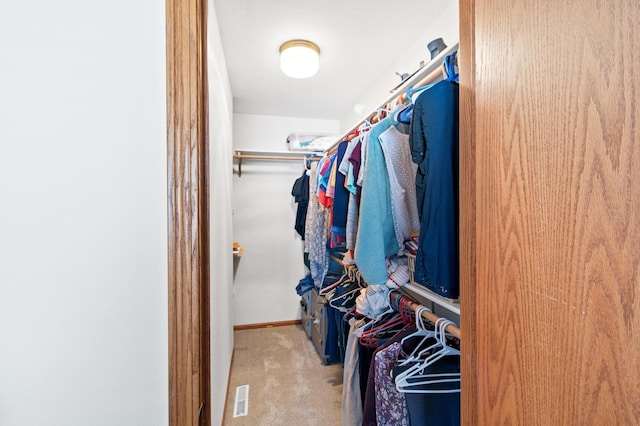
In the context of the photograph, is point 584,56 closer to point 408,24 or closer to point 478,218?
point 478,218

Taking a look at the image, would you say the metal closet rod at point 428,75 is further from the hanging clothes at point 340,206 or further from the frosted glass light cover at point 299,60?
the frosted glass light cover at point 299,60

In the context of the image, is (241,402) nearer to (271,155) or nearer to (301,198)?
(301,198)

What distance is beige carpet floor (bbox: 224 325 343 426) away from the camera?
1.80 meters

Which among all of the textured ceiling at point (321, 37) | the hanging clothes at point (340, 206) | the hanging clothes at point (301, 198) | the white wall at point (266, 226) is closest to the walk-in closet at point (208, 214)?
the hanging clothes at point (340, 206)

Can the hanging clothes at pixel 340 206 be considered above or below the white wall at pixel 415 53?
below

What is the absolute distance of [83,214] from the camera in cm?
56

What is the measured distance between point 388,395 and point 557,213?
1014 millimetres

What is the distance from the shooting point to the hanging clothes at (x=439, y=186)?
88 centimetres

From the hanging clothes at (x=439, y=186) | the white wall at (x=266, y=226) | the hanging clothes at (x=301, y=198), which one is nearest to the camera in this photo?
the hanging clothes at (x=439, y=186)

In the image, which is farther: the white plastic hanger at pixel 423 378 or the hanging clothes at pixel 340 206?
the hanging clothes at pixel 340 206

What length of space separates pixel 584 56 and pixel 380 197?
836 mm

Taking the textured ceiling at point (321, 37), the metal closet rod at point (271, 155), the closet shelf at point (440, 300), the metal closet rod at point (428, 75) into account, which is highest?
the textured ceiling at point (321, 37)

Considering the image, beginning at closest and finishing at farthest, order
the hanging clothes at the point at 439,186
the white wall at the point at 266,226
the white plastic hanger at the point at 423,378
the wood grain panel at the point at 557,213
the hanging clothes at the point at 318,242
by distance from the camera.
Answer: the wood grain panel at the point at 557,213
the hanging clothes at the point at 439,186
the white plastic hanger at the point at 423,378
the hanging clothes at the point at 318,242
the white wall at the point at 266,226

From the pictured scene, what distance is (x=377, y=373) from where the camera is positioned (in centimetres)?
115
